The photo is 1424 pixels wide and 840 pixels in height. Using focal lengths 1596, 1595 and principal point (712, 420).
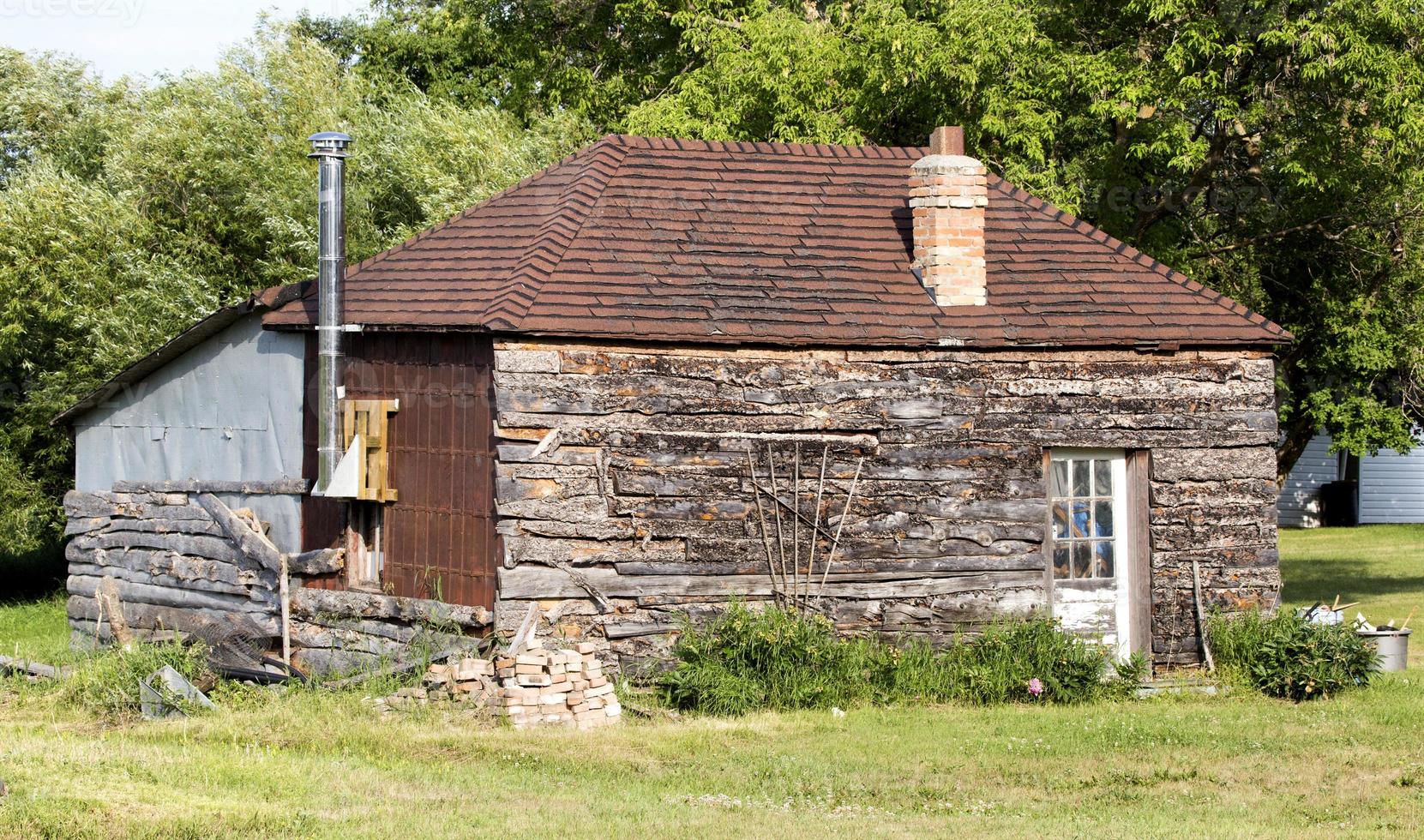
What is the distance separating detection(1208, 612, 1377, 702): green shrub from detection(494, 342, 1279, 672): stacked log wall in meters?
0.29

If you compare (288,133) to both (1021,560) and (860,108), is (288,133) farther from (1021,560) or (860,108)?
(1021,560)

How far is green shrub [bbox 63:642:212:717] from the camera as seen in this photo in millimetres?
11438

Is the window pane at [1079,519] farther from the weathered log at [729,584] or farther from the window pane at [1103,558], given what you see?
the weathered log at [729,584]

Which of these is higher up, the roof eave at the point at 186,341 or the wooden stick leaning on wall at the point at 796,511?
the roof eave at the point at 186,341

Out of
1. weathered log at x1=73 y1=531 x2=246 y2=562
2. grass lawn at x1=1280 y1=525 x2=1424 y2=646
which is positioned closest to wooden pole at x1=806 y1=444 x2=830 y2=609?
weathered log at x1=73 y1=531 x2=246 y2=562

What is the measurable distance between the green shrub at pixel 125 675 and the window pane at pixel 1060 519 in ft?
22.5

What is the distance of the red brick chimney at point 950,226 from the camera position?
1333 cm

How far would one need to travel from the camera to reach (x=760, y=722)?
37.4 ft

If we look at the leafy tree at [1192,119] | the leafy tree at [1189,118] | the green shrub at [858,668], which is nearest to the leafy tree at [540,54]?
the leafy tree at [1189,118]

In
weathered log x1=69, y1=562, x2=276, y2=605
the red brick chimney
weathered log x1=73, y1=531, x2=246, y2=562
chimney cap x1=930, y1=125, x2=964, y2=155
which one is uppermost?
chimney cap x1=930, y1=125, x2=964, y2=155

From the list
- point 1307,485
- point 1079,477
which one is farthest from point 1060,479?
point 1307,485

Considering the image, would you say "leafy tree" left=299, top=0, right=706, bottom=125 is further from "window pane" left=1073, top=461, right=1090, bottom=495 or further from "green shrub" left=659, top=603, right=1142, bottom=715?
"green shrub" left=659, top=603, right=1142, bottom=715

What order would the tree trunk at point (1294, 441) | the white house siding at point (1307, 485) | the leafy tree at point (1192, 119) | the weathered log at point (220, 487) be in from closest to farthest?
the weathered log at point (220, 487) → the leafy tree at point (1192, 119) → the tree trunk at point (1294, 441) → the white house siding at point (1307, 485)

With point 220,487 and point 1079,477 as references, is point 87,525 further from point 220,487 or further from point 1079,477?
point 1079,477
